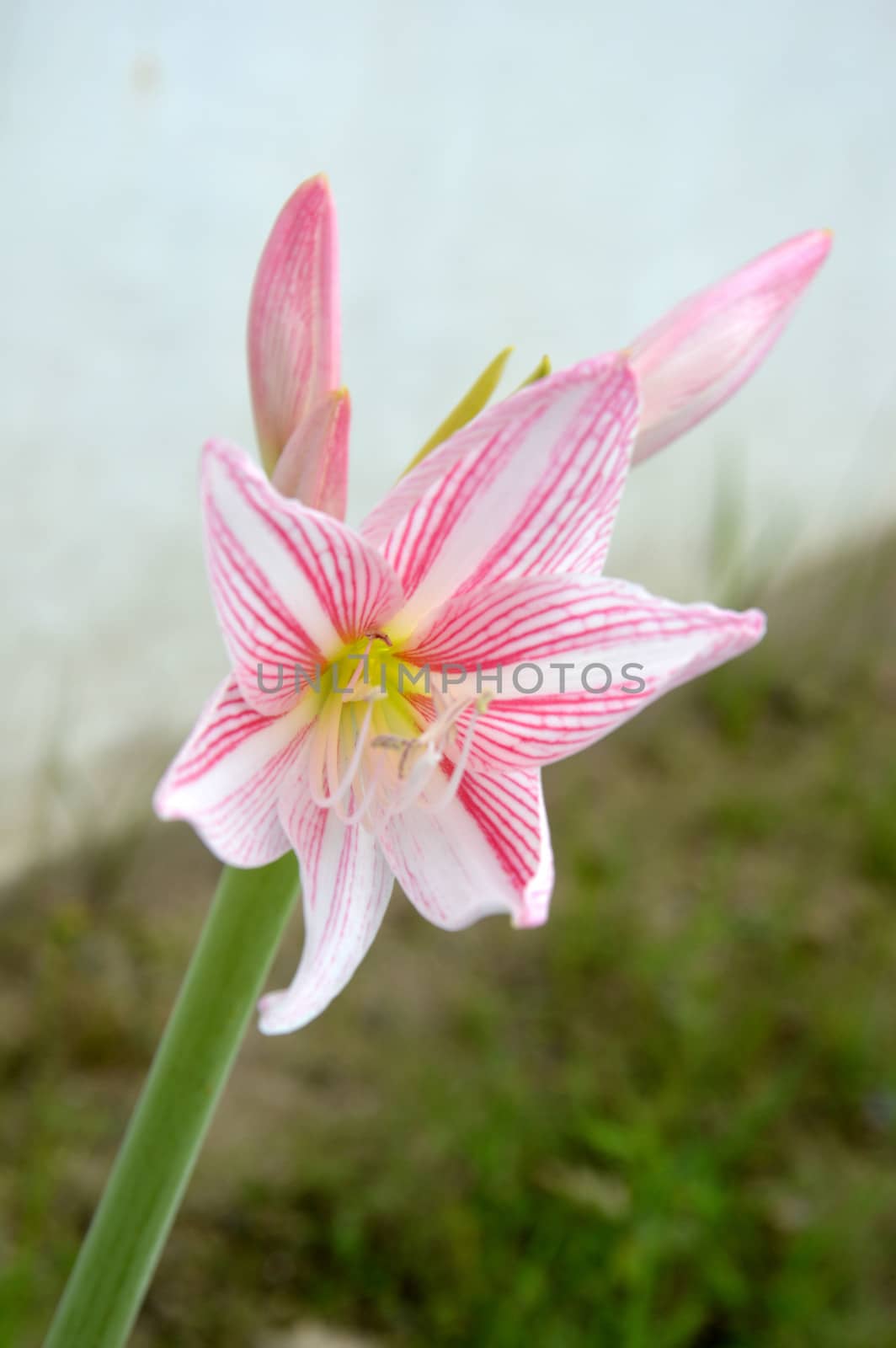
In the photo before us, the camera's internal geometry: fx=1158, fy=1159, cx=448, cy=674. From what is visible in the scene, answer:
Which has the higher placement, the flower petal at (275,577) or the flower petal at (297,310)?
the flower petal at (297,310)

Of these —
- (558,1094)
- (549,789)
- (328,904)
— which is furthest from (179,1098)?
(549,789)

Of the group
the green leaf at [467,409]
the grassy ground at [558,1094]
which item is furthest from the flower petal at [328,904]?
the grassy ground at [558,1094]

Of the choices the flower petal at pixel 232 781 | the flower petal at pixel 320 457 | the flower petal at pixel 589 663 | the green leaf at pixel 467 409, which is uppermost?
the green leaf at pixel 467 409

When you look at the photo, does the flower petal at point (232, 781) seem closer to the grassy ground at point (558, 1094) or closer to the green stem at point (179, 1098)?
the green stem at point (179, 1098)

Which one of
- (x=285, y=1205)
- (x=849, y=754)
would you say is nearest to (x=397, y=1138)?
(x=285, y=1205)

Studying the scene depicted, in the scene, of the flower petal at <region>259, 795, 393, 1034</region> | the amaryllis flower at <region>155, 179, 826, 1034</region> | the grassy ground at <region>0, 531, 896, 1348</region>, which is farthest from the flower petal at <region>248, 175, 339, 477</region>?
the grassy ground at <region>0, 531, 896, 1348</region>

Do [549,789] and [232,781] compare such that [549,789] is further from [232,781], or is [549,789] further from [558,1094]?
[232,781]
